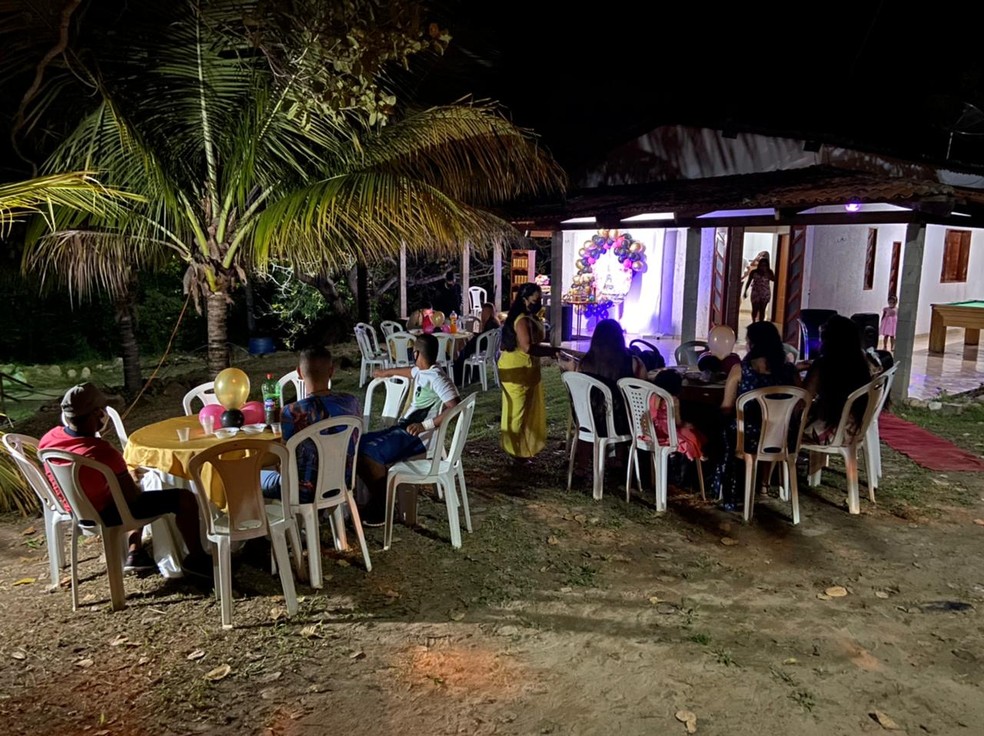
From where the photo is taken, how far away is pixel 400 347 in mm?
10094

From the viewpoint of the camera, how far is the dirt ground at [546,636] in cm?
304

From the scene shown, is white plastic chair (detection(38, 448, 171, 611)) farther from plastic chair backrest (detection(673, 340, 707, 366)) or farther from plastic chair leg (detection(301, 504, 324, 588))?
plastic chair backrest (detection(673, 340, 707, 366))

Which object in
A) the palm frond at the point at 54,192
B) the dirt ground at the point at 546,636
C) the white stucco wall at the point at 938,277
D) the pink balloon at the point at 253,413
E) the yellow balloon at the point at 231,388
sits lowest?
the dirt ground at the point at 546,636

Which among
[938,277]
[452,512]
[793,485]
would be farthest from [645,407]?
[938,277]

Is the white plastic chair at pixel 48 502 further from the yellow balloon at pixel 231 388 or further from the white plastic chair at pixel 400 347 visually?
the white plastic chair at pixel 400 347

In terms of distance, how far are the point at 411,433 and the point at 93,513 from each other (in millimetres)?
1956

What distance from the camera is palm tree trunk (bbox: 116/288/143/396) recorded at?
30.9ft

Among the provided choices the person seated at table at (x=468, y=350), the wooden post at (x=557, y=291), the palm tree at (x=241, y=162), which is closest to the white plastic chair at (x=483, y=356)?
the person seated at table at (x=468, y=350)

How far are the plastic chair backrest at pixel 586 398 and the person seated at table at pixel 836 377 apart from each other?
59.9 inches

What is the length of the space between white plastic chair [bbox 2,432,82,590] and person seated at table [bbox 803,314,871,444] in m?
5.12

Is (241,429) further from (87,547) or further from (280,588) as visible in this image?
(87,547)

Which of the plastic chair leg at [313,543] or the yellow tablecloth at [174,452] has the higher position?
the yellow tablecloth at [174,452]

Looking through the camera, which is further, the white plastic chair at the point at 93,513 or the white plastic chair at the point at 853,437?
the white plastic chair at the point at 853,437

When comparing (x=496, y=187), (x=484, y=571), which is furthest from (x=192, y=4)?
(x=484, y=571)
